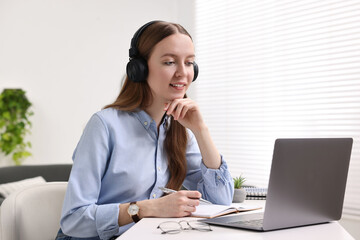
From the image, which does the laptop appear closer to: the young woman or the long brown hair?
the young woman

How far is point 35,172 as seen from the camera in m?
4.48

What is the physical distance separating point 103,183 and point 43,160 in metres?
3.84

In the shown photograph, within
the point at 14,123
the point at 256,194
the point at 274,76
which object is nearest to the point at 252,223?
the point at 256,194

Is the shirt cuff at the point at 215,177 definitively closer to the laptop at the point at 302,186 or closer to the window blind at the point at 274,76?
the laptop at the point at 302,186

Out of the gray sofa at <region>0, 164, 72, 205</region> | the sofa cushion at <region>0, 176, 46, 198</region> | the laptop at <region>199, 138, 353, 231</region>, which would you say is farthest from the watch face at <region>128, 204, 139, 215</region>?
the gray sofa at <region>0, 164, 72, 205</region>

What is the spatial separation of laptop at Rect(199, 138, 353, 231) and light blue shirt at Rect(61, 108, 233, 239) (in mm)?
353

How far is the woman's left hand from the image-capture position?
1.55m

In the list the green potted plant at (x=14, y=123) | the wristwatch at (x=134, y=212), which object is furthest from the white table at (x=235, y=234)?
the green potted plant at (x=14, y=123)

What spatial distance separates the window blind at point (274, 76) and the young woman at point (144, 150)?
199 cm

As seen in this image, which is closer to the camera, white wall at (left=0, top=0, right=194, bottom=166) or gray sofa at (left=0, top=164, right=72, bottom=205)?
gray sofa at (left=0, top=164, right=72, bottom=205)

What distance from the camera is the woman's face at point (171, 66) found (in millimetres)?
1585

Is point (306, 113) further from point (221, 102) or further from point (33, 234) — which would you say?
point (33, 234)

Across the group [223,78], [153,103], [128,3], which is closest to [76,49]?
[128,3]

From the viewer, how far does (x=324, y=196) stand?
4.03 feet
